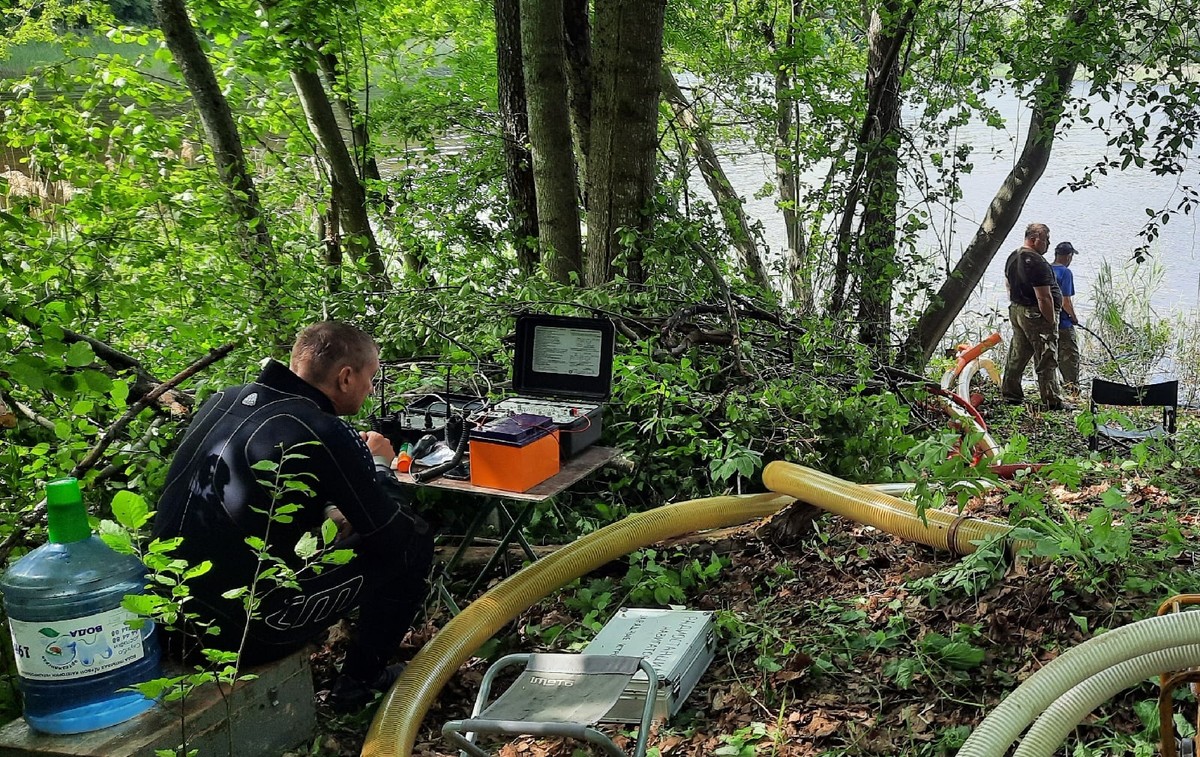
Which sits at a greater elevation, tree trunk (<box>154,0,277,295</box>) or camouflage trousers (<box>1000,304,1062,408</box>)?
tree trunk (<box>154,0,277,295</box>)

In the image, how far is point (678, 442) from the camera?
4.60 metres

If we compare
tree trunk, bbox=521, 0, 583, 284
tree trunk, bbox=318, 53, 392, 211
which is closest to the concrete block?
tree trunk, bbox=521, 0, 583, 284

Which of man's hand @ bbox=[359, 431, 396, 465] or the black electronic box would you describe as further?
Result: the black electronic box

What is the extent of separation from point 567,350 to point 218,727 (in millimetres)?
1973

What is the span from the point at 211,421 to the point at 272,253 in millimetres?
2757

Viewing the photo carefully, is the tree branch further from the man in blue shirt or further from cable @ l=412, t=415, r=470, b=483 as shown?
the man in blue shirt

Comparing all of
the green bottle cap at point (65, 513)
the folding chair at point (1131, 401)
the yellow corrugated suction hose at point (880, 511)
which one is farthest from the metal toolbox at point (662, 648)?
the folding chair at point (1131, 401)

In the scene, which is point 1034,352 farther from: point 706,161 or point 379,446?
point 379,446

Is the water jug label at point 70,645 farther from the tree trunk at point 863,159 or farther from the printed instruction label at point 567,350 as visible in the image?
the tree trunk at point 863,159

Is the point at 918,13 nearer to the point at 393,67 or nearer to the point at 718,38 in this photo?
the point at 718,38

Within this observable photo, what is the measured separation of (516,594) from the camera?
3494 mm

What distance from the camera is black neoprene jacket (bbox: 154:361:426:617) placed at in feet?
9.35

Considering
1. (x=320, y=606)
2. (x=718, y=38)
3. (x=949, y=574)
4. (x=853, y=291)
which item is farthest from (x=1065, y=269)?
(x=320, y=606)

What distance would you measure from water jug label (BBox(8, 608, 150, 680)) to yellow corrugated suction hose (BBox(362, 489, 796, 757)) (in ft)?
2.50
